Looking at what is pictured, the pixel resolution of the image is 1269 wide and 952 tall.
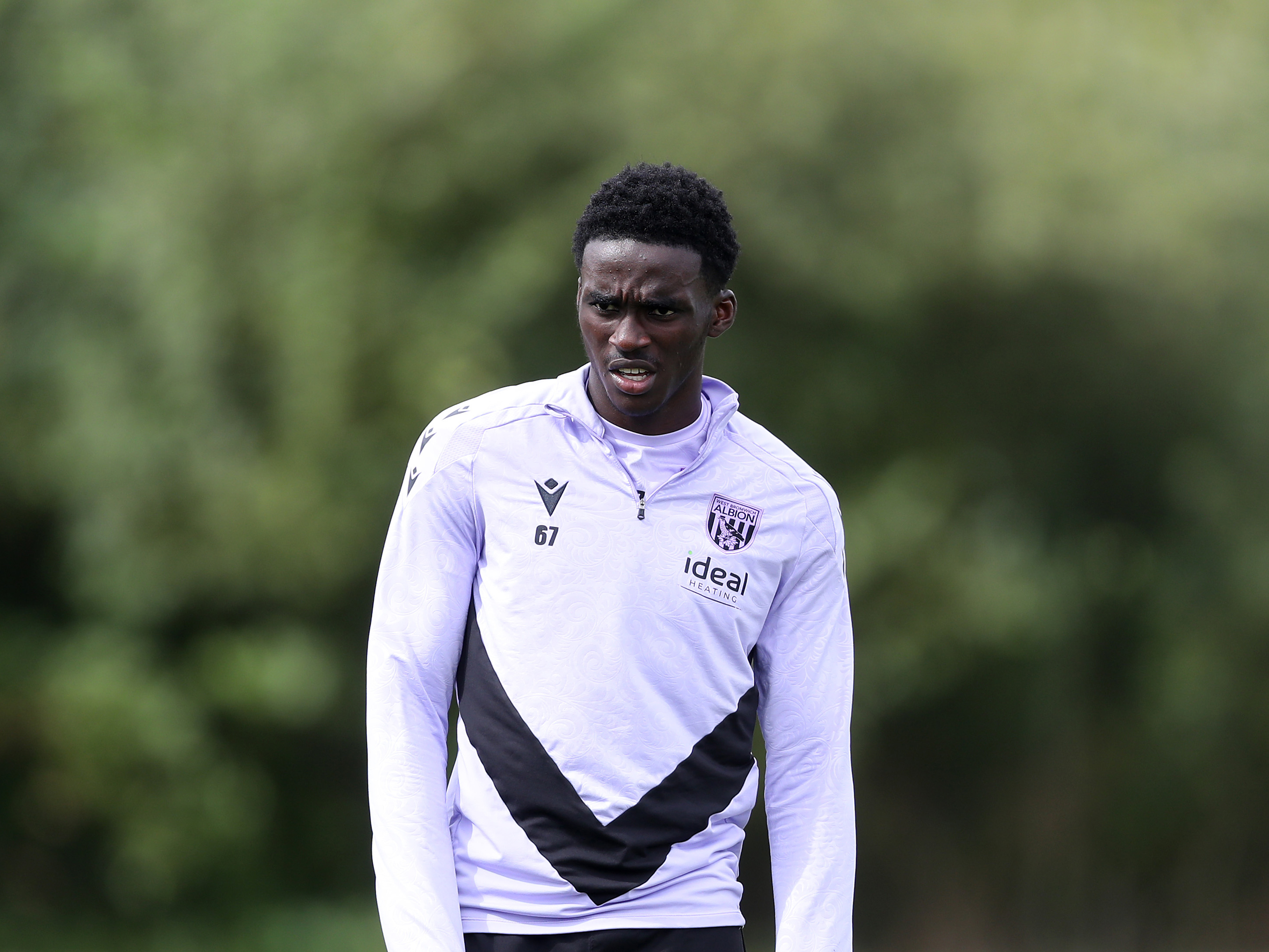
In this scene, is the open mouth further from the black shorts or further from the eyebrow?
the black shorts

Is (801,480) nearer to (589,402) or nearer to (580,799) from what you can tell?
(589,402)

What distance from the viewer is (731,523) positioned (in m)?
1.78

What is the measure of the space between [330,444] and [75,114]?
2137mm

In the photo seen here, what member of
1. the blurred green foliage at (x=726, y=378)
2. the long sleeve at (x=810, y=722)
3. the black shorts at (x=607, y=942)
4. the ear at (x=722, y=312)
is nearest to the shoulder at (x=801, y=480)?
the long sleeve at (x=810, y=722)

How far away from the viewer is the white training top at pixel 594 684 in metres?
1.64

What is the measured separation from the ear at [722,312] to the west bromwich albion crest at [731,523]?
0.22m

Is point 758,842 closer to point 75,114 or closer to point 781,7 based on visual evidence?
point 781,7

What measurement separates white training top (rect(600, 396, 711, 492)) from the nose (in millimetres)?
110

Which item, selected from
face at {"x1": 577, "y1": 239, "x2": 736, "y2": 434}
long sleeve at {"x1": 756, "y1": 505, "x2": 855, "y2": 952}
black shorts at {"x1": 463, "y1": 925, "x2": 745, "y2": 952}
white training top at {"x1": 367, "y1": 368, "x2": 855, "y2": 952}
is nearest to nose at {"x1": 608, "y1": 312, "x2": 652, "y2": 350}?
face at {"x1": 577, "y1": 239, "x2": 736, "y2": 434}

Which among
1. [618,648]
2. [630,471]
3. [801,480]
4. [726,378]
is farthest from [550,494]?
[726,378]

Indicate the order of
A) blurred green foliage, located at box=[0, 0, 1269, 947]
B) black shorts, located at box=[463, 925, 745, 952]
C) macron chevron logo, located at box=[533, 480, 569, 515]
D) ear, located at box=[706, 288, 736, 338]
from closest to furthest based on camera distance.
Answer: black shorts, located at box=[463, 925, 745, 952]
macron chevron logo, located at box=[533, 480, 569, 515]
ear, located at box=[706, 288, 736, 338]
blurred green foliage, located at box=[0, 0, 1269, 947]

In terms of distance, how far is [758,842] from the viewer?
6.71 meters

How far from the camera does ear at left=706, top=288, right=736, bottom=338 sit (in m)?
1.83

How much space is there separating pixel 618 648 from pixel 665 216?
A: 528 mm
